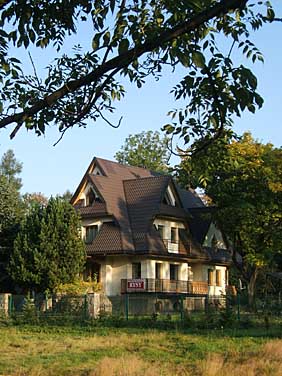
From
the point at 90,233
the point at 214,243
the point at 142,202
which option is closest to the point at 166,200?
the point at 142,202

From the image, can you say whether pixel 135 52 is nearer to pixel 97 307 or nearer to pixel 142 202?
pixel 97 307

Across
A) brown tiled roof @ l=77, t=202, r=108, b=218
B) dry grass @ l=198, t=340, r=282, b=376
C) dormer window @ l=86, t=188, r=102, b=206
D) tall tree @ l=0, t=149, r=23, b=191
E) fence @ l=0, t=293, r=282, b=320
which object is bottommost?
dry grass @ l=198, t=340, r=282, b=376

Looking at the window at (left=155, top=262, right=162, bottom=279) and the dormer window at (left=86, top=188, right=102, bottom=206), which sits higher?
the dormer window at (left=86, top=188, right=102, bottom=206)

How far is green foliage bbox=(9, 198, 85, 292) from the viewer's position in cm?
3653

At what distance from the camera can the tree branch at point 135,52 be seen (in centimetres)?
498

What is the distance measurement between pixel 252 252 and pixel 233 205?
3.45 m

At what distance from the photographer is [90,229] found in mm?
43281

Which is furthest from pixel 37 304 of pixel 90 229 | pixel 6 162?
pixel 6 162

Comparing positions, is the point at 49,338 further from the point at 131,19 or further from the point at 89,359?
the point at 131,19

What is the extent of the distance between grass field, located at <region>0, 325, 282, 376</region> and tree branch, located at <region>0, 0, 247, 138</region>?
7.73 metres

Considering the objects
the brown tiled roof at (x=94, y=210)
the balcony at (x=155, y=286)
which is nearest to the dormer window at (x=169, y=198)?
the brown tiled roof at (x=94, y=210)

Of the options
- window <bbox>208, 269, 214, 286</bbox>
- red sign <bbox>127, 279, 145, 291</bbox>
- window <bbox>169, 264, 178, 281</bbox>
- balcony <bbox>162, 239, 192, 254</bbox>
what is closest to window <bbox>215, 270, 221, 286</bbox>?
window <bbox>208, 269, 214, 286</bbox>

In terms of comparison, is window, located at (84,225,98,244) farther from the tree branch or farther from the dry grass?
the tree branch

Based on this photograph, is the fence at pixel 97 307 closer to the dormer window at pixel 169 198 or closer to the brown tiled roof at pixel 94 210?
the brown tiled roof at pixel 94 210
